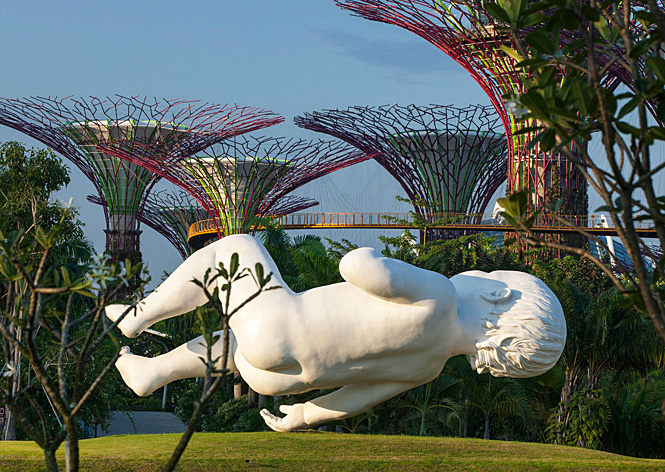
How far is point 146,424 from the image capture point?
1825 cm

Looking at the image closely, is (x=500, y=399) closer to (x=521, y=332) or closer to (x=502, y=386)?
(x=502, y=386)

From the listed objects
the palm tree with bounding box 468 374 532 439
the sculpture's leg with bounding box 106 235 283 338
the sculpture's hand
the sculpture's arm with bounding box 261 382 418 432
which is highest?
the sculpture's leg with bounding box 106 235 283 338

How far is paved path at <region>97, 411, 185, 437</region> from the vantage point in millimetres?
16656

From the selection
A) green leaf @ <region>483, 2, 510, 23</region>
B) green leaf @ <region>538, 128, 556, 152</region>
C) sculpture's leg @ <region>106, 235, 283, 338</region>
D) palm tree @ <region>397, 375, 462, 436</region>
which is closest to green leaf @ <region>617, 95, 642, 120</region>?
green leaf @ <region>538, 128, 556, 152</region>

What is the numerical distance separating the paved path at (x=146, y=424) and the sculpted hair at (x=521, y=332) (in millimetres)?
12902

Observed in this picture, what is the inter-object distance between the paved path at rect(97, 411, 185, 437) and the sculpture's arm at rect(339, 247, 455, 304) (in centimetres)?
1285

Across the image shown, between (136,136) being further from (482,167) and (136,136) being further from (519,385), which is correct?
(519,385)

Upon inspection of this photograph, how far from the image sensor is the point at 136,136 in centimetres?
3086

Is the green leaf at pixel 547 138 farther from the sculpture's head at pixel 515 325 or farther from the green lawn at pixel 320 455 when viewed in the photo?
the green lawn at pixel 320 455

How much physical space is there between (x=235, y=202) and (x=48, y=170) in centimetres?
1963

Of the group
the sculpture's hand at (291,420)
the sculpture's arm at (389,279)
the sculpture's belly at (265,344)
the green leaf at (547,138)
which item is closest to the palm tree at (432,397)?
the sculpture's hand at (291,420)

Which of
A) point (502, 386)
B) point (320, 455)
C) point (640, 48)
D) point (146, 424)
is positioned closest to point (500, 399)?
point (502, 386)

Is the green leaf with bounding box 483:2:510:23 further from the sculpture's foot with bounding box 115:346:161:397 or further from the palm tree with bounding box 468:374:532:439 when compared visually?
the palm tree with bounding box 468:374:532:439

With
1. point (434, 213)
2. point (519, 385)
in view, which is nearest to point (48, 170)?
point (519, 385)
